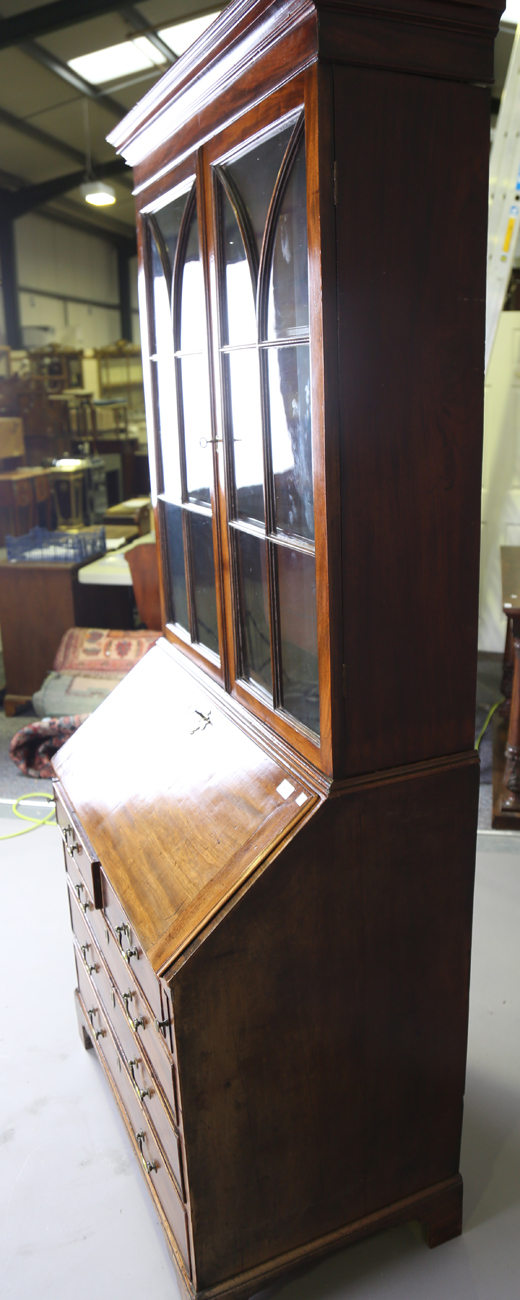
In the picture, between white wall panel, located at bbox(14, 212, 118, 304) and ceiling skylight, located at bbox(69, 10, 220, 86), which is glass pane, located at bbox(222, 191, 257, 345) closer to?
ceiling skylight, located at bbox(69, 10, 220, 86)

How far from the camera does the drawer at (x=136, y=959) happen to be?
1337 mm

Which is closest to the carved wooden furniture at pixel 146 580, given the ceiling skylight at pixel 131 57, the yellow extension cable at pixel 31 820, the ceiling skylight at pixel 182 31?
the yellow extension cable at pixel 31 820

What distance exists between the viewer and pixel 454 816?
4.70 ft

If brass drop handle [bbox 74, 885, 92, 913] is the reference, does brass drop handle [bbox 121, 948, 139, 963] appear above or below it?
above

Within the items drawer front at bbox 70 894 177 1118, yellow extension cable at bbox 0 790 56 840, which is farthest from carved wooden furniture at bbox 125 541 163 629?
drawer front at bbox 70 894 177 1118

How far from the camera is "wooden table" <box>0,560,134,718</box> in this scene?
14.8ft

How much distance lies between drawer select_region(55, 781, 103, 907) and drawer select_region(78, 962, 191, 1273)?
1.02 ft

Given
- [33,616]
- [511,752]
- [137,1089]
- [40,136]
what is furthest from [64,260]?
[137,1089]

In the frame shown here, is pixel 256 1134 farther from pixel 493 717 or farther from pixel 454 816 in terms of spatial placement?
pixel 493 717

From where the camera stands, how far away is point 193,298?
1623 millimetres

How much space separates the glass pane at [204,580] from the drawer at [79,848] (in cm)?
47

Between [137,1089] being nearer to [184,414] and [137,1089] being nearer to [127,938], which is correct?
[127,938]

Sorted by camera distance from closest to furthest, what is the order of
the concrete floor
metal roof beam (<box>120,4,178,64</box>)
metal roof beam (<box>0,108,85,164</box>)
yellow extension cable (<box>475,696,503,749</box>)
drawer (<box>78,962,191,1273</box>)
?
drawer (<box>78,962,191,1273</box>) → the concrete floor → yellow extension cable (<box>475,696,503,749</box>) → metal roof beam (<box>120,4,178,64</box>) → metal roof beam (<box>0,108,85,164</box>)

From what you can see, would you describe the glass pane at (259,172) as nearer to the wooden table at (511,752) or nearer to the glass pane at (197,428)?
the glass pane at (197,428)
